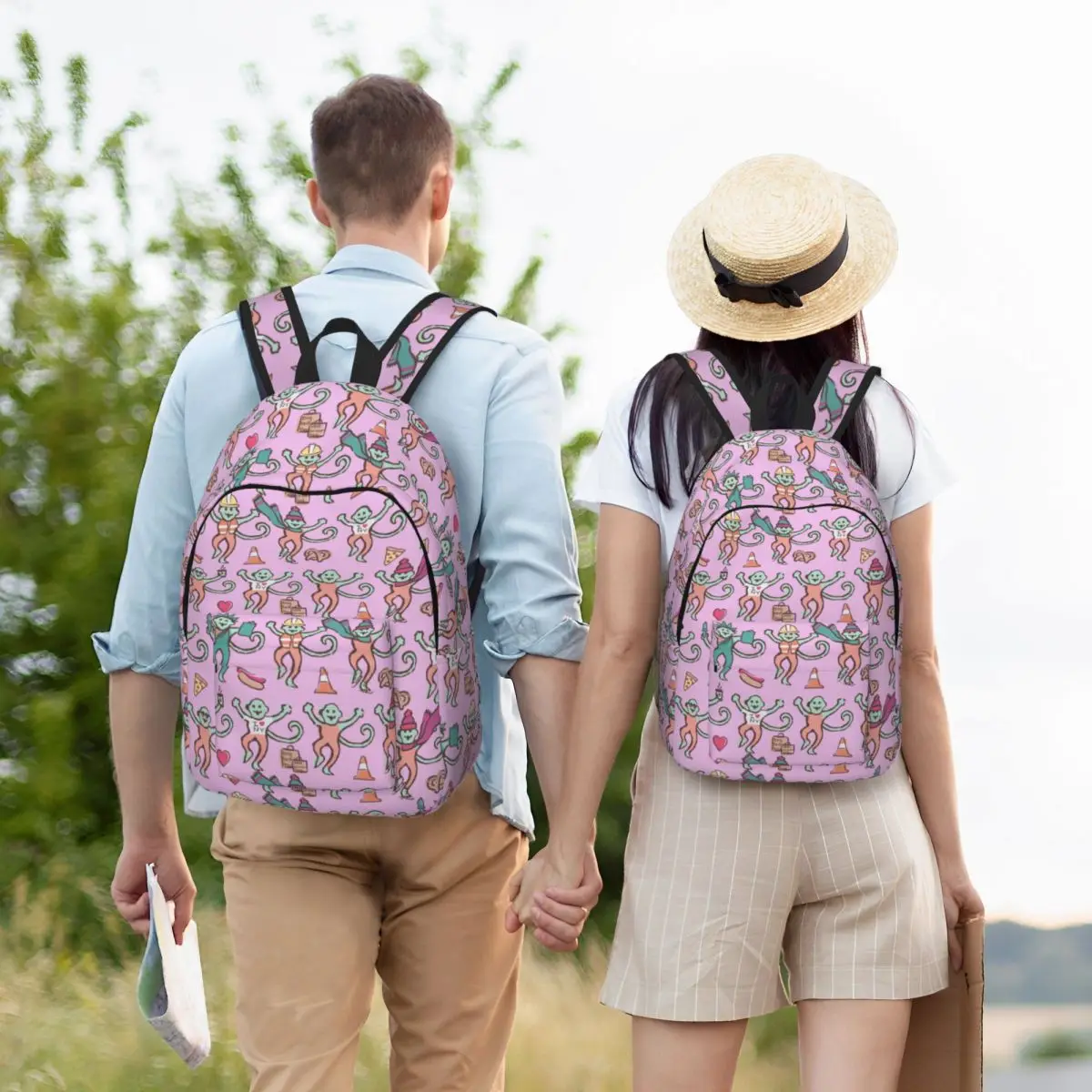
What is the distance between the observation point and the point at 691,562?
1924 mm

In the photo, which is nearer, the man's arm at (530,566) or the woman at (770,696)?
the woman at (770,696)

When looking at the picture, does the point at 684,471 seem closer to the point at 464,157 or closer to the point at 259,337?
the point at 259,337

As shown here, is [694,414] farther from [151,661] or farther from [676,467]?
[151,661]

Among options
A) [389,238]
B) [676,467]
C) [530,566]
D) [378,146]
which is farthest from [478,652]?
[378,146]

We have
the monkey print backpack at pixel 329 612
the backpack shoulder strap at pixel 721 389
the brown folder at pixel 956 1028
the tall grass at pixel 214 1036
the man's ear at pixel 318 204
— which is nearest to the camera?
the monkey print backpack at pixel 329 612

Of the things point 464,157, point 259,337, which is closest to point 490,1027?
point 259,337

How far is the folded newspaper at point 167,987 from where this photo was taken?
83.1 inches

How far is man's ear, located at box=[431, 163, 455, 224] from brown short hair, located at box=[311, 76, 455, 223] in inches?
0.7

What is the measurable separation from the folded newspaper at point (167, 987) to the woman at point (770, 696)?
54 centimetres

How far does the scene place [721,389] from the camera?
197 cm

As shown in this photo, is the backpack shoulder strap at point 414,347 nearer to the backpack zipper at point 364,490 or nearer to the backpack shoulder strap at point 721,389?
the backpack zipper at point 364,490

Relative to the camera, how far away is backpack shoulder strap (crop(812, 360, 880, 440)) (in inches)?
77.0

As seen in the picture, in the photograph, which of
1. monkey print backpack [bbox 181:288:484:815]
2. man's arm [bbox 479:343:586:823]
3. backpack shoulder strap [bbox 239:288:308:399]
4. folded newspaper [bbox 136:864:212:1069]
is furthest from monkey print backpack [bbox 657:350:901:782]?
folded newspaper [bbox 136:864:212:1069]

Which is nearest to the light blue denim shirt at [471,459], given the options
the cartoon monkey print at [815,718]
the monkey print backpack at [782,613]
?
the monkey print backpack at [782,613]
